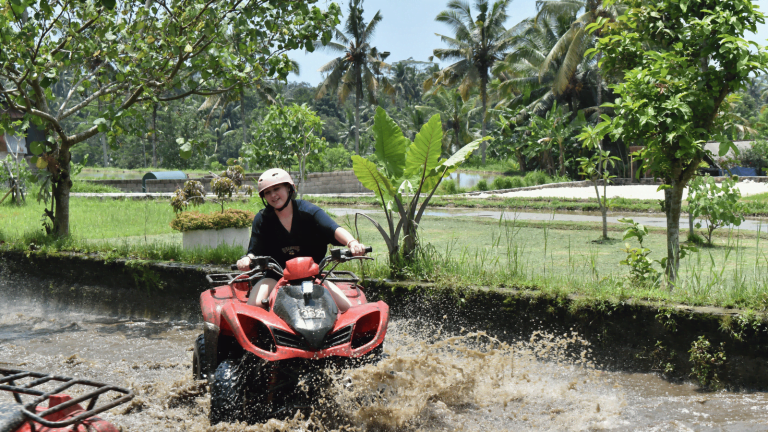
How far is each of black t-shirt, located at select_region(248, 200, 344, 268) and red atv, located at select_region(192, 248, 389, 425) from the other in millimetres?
417

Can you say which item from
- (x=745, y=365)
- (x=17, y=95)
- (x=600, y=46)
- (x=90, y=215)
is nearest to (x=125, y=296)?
(x=17, y=95)

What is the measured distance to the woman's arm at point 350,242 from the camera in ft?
14.0

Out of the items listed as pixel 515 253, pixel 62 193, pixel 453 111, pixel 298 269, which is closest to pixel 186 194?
pixel 62 193

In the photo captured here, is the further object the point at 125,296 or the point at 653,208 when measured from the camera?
the point at 653,208

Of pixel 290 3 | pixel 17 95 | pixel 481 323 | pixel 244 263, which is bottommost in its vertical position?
pixel 481 323

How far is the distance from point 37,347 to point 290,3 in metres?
5.61

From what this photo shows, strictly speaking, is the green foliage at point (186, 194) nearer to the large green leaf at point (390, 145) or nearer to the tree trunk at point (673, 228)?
the large green leaf at point (390, 145)

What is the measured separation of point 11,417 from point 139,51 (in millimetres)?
7058

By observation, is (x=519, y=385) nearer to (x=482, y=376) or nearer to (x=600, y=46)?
(x=482, y=376)

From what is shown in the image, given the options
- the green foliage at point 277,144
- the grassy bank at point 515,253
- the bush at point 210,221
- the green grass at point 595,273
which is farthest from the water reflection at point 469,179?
the bush at point 210,221

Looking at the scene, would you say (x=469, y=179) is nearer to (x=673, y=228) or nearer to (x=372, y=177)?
(x=372, y=177)

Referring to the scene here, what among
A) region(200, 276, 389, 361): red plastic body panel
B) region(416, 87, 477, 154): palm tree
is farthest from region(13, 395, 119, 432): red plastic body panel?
region(416, 87, 477, 154): palm tree

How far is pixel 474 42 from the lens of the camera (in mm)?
42781

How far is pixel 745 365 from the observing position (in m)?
4.71
